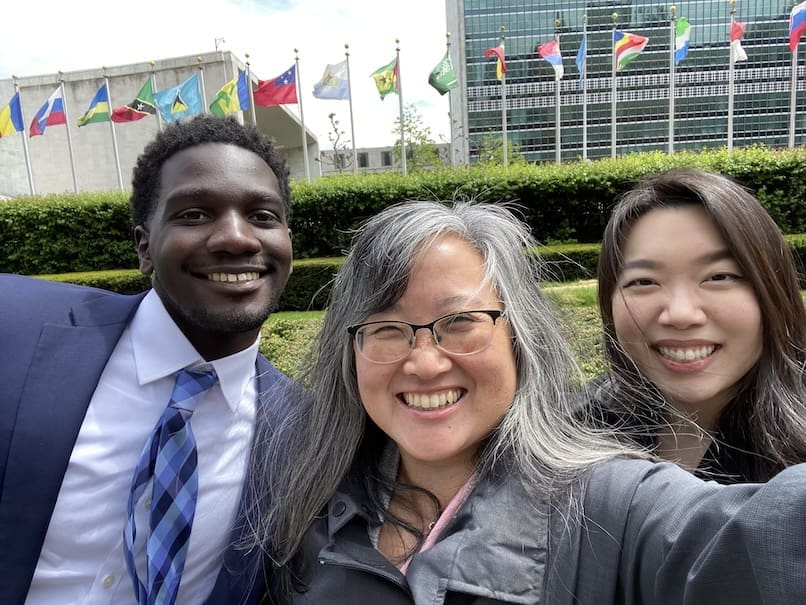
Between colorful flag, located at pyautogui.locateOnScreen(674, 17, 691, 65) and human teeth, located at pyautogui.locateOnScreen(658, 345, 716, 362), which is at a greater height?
colorful flag, located at pyautogui.locateOnScreen(674, 17, 691, 65)

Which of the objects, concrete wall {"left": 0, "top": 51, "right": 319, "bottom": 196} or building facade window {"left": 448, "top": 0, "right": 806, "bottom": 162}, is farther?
building facade window {"left": 448, "top": 0, "right": 806, "bottom": 162}

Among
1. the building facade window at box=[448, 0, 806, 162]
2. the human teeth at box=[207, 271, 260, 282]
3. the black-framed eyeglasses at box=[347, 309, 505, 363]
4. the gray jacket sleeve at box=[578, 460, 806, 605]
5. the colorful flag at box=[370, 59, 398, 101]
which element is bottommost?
the gray jacket sleeve at box=[578, 460, 806, 605]

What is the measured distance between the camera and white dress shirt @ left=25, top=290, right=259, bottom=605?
1.58 meters

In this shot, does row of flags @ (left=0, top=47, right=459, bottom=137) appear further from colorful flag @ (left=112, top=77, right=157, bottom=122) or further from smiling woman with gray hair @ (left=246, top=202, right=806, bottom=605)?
smiling woman with gray hair @ (left=246, top=202, right=806, bottom=605)

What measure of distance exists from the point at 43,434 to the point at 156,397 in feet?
1.00

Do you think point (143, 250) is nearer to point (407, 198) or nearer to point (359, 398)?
point (359, 398)

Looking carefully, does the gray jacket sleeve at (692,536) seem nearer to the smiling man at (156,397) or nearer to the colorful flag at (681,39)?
the smiling man at (156,397)

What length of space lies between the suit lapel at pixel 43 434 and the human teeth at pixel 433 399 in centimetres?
101

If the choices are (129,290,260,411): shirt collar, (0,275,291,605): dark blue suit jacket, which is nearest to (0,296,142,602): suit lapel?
(0,275,291,605): dark blue suit jacket

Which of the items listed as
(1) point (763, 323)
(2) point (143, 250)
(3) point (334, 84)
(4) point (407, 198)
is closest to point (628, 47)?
(3) point (334, 84)

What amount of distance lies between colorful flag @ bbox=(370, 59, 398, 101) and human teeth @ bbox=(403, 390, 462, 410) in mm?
14339

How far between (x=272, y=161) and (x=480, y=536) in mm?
1529

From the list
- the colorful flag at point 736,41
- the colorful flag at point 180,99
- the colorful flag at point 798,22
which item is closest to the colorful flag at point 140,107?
the colorful flag at point 180,99

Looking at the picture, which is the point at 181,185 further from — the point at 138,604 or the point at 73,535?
the point at 138,604
